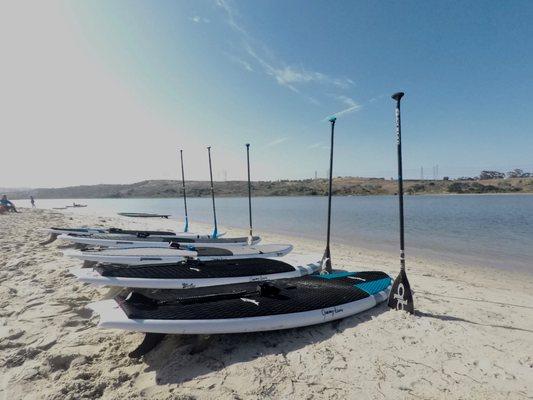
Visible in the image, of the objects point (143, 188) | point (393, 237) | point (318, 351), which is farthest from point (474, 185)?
A: point (143, 188)

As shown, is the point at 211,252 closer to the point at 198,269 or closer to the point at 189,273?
the point at 198,269

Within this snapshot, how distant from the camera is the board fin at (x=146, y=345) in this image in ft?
12.3

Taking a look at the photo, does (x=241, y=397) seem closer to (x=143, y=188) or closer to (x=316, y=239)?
(x=316, y=239)

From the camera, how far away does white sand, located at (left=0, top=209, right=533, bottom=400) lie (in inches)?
126

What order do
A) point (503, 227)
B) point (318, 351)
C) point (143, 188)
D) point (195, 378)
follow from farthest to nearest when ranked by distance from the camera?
point (143, 188) → point (503, 227) → point (318, 351) → point (195, 378)

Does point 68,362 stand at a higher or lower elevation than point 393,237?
higher

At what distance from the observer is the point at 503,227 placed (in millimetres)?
20469

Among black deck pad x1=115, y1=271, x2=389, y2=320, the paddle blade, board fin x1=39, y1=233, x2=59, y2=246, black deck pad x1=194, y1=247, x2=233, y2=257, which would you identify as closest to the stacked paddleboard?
black deck pad x1=115, y1=271, x2=389, y2=320

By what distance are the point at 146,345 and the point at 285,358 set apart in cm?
185

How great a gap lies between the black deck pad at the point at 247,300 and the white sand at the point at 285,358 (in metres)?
0.38

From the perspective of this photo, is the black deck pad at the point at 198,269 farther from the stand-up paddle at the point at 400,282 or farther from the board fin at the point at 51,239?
the board fin at the point at 51,239

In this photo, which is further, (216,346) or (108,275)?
(108,275)

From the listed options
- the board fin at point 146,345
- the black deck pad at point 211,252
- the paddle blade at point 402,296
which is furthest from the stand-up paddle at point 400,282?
the black deck pad at point 211,252

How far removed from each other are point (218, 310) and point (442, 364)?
3.07 m
